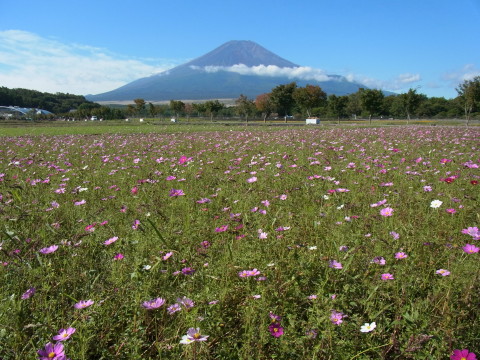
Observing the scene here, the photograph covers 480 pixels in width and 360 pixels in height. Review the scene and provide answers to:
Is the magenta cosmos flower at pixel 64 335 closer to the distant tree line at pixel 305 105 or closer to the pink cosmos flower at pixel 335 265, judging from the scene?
the pink cosmos flower at pixel 335 265

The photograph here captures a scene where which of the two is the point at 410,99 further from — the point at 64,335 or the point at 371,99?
the point at 64,335

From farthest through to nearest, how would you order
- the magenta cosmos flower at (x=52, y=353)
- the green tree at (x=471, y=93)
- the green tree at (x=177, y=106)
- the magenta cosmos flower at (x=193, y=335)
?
the green tree at (x=177, y=106) < the green tree at (x=471, y=93) < the magenta cosmos flower at (x=193, y=335) < the magenta cosmos flower at (x=52, y=353)

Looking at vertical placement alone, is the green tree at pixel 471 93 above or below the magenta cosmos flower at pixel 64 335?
above

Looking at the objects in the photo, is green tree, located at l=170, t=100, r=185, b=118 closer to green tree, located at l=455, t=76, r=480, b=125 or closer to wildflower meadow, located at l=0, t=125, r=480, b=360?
green tree, located at l=455, t=76, r=480, b=125

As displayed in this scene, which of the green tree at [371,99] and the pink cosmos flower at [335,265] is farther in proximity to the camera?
the green tree at [371,99]

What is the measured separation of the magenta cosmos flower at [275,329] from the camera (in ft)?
4.50

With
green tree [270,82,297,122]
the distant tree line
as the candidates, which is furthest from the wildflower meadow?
green tree [270,82,297,122]

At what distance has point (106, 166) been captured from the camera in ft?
19.5

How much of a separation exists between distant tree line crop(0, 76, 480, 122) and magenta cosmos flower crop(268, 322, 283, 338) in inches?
1749

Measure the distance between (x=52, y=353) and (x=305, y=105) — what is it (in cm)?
6298

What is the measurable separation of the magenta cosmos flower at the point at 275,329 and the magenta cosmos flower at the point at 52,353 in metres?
0.84

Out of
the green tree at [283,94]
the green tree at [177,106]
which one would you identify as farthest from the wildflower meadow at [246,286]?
the green tree at [177,106]

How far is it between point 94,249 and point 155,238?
1.44ft

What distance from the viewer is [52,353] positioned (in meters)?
1.20
